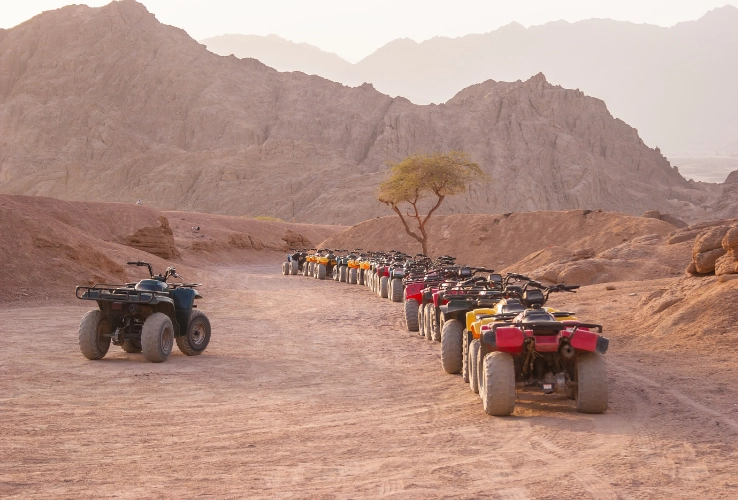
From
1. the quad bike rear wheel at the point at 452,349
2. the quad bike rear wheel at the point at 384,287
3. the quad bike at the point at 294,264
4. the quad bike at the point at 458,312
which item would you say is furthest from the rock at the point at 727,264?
the quad bike at the point at 294,264

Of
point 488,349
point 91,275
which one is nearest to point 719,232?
point 488,349

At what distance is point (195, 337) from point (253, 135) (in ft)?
326

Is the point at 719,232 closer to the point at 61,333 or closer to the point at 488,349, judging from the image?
the point at 488,349

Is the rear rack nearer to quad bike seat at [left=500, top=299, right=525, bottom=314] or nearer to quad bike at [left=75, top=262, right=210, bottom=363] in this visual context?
quad bike at [left=75, top=262, right=210, bottom=363]

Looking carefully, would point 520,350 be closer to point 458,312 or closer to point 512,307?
point 512,307

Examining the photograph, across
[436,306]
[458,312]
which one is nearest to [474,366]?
[458,312]

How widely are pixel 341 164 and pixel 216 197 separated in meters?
16.6

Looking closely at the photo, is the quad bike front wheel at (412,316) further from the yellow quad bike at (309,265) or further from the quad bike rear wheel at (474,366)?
the yellow quad bike at (309,265)

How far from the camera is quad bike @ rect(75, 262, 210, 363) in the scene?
12.1 meters

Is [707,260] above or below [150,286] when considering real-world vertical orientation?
above

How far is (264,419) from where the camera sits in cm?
841

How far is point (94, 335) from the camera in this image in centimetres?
1234

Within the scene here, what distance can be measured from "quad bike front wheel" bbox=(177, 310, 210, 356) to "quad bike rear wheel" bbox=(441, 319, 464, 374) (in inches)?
174

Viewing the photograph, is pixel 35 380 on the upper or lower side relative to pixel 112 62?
lower
